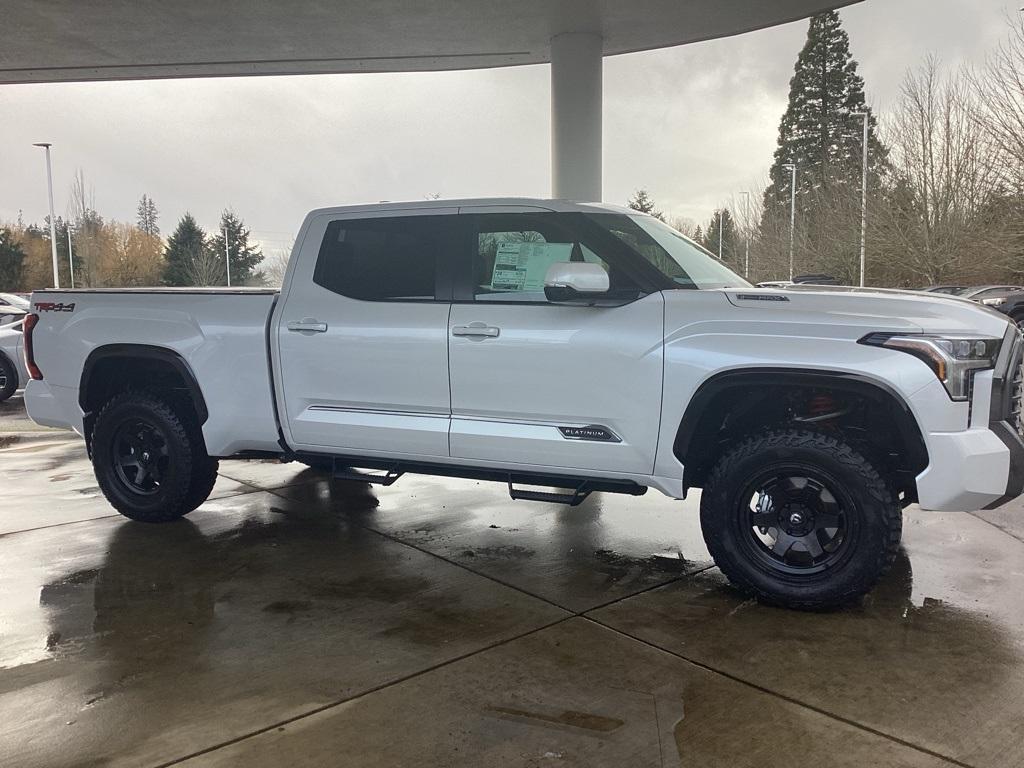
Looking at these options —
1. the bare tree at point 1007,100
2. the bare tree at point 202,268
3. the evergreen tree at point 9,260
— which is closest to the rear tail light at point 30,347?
the bare tree at point 1007,100

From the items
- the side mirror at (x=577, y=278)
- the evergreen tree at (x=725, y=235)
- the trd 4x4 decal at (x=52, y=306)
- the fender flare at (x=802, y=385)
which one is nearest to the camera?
the fender flare at (x=802, y=385)

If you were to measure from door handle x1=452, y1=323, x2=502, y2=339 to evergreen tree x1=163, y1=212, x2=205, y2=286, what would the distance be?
5446cm

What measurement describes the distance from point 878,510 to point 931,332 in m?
0.83

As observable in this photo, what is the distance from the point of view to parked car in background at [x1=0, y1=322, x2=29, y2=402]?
12.0 m

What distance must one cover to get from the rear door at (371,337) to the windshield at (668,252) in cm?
97

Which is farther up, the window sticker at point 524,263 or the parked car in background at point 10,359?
the window sticker at point 524,263

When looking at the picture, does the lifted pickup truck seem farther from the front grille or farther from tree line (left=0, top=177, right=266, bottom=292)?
tree line (left=0, top=177, right=266, bottom=292)

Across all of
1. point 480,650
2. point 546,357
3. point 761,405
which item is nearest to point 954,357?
point 761,405

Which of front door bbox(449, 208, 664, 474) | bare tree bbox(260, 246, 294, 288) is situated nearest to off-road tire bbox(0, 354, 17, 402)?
bare tree bbox(260, 246, 294, 288)

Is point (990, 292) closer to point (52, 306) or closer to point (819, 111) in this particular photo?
point (52, 306)

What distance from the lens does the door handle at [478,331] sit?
4.30 meters

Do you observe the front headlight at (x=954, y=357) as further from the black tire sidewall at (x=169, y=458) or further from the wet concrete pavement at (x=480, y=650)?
the black tire sidewall at (x=169, y=458)

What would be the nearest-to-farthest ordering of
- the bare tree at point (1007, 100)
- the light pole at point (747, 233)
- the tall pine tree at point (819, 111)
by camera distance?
the bare tree at point (1007, 100) < the light pole at point (747, 233) < the tall pine tree at point (819, 111)

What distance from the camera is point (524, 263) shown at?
449 cm
